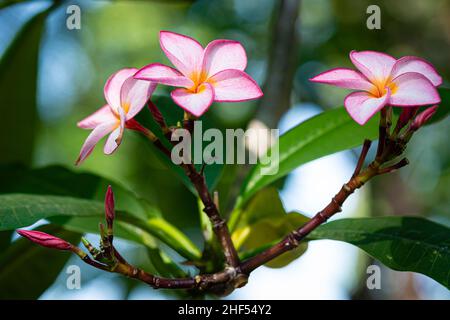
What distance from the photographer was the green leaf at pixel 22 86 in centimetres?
175

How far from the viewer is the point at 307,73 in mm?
2697

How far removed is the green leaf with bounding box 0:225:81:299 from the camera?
1354 mm

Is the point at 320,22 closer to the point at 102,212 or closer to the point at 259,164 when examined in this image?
the point at 259,164

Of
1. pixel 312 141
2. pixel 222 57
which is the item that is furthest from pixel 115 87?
pixel 312 141

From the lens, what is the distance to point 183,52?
772mm

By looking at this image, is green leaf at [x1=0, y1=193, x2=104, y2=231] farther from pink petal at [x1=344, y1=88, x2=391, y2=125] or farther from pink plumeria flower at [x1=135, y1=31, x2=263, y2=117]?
pink petal at [x1=344, y1=88, x2=391, y2=125]

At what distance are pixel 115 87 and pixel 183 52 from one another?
0.40 feet

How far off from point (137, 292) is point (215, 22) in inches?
51.3

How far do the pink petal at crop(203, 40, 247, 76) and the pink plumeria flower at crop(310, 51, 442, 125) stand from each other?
98 mm

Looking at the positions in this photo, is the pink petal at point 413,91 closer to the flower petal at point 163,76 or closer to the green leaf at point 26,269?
the flower petal at point 163,76

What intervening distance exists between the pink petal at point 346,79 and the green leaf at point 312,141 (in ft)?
1.38

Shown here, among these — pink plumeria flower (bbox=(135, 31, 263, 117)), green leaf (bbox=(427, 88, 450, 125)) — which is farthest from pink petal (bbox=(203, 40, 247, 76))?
green leaf (bbox=(427, 88, 450, 125))

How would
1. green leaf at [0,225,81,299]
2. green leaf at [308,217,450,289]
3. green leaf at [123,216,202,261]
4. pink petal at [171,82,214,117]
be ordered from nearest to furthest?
pink petal at [171,82,214,117]
green leaf at [308,217,450,289]
green leaf at [123,216,202,261]
green leaf at [0,225,81,299]

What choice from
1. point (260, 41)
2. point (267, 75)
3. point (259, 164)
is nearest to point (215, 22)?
point (260, 41)
